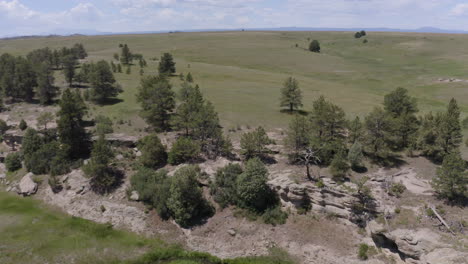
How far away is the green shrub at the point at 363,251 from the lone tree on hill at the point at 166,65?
78.3m

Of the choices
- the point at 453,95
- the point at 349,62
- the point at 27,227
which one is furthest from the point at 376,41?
the point at 27,227

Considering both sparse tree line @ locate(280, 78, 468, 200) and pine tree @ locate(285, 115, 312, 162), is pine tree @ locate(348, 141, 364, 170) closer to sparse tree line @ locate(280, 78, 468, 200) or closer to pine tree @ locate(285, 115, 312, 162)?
sparse tree line @ locate(280, 78, 468, 200)

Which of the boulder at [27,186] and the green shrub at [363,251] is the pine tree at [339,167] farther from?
the boulder at [27,186]

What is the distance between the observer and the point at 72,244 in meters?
33.5

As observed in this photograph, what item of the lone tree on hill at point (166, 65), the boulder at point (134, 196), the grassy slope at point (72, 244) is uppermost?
the lone tree on hill at point (166, 65)

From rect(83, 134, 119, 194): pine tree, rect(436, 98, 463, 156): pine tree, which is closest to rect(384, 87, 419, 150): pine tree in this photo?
rect(436, 98, 463, 156): pine tree

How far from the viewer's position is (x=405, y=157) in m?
42.2

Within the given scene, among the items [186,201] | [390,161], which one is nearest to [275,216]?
[186,201]

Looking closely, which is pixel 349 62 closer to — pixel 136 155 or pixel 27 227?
pixel 136 155

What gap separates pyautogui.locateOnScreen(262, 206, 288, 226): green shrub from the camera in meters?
36.0

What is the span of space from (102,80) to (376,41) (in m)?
190

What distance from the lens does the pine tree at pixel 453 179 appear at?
31547mm

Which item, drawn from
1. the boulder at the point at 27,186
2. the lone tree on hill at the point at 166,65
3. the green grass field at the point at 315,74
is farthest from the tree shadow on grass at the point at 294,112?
the boulder at the point at 27,186

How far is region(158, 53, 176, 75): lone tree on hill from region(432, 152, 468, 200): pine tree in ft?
262
